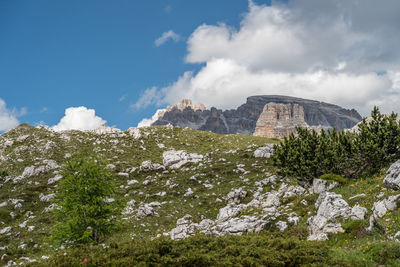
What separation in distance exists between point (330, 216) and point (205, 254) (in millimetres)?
10909

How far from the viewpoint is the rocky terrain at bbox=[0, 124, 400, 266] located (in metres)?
17.7

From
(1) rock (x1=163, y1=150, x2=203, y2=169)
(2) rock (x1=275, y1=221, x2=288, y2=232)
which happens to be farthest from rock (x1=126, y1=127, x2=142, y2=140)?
(2) rock (x1=275, y1=221, x2=288, y2=232)

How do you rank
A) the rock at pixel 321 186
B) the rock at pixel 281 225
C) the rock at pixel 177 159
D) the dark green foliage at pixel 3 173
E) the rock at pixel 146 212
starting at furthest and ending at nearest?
the rock at pixel 177 159 → the dark green foliage at pixel 3 173 → the rock at pixel 146 212 → the rock at pixel 321 186 → the rock at pixel 281 225

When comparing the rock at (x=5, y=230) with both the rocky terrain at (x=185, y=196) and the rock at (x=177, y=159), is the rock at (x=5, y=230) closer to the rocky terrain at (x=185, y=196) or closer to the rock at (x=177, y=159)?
the rocky terrain at (x=185, y=196)

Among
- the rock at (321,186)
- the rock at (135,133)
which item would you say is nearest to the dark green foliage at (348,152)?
the rock at (321,186)

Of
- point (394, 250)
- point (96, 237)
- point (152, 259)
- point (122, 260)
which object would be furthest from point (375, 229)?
point (96, 237)

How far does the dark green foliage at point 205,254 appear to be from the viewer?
459 inches

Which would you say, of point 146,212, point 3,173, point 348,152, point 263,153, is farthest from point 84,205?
point 3,173

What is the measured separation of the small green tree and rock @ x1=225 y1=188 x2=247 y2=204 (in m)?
19.1

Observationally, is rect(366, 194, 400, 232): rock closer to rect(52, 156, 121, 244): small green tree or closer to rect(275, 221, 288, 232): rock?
rect(275, 221, 288, 232): rock

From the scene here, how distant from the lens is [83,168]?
22.1 m

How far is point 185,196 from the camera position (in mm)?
41219

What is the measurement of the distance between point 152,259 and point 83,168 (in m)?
13.2

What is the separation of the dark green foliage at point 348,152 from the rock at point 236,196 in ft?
23.3
